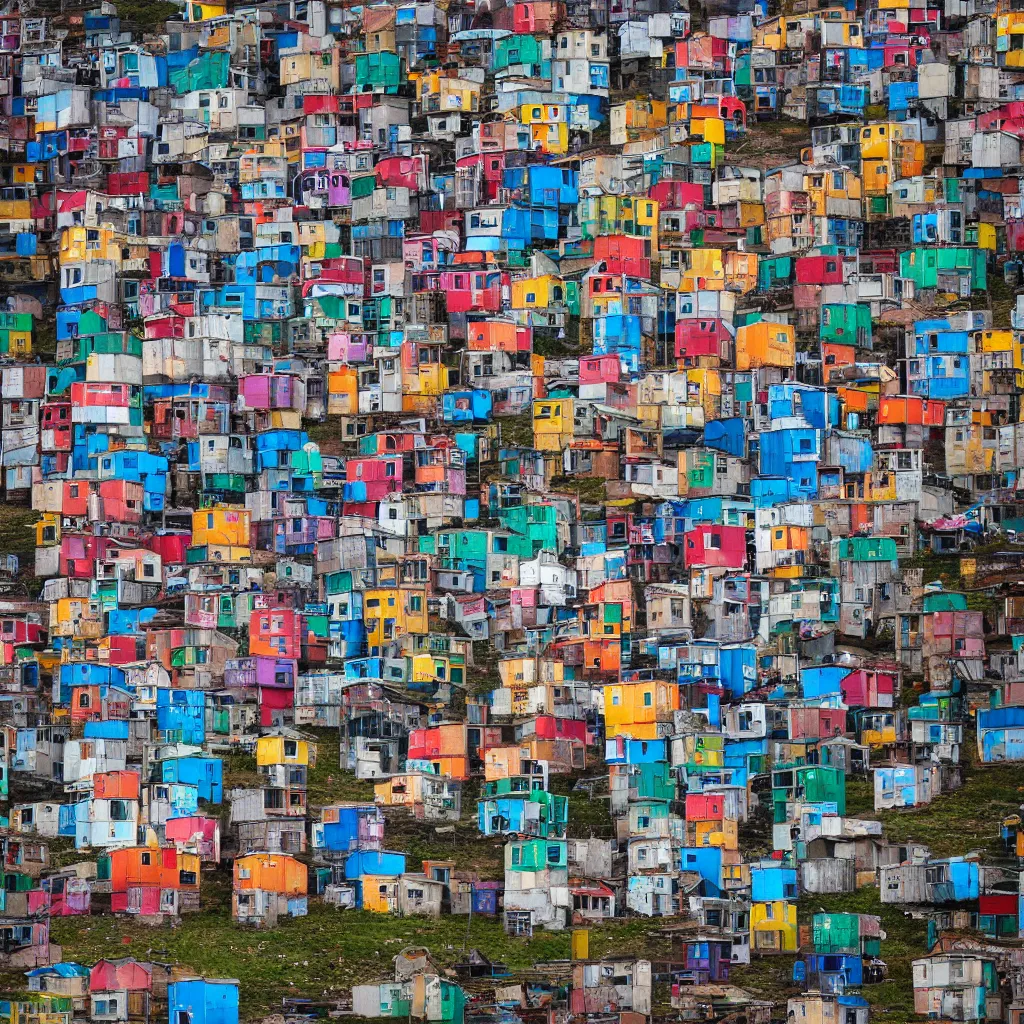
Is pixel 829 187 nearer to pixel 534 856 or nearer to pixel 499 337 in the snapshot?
pixel 499 337

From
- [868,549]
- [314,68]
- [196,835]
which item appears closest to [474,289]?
[314,68]

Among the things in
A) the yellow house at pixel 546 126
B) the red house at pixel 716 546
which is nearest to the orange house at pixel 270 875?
the red house at pixel 716 546

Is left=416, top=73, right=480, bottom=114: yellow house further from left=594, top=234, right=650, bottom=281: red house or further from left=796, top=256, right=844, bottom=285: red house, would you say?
left=796, top=256, right=844, bottom=285: red house

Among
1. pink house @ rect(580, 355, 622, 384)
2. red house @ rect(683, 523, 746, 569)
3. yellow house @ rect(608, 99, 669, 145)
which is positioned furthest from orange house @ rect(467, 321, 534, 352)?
yellow house @ rect(608, 99, 669, 145)

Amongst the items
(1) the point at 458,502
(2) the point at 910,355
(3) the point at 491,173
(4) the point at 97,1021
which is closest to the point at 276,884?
(4) the point at 97,1021

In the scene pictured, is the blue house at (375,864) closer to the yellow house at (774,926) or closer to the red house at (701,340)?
the yellow house at (774,926)

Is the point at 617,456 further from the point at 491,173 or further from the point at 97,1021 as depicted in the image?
the point at 97,1021
